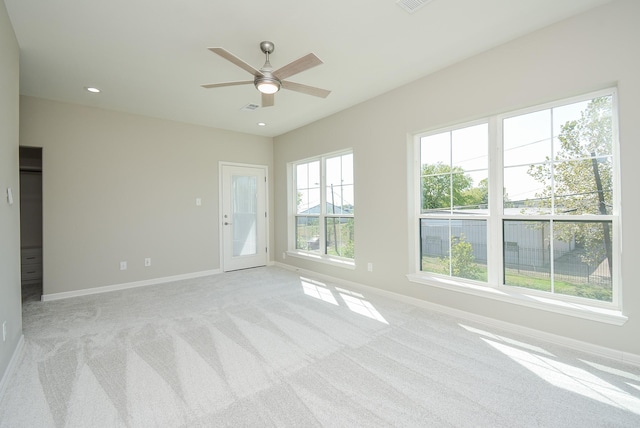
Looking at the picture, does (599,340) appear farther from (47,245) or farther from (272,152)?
(47,245)

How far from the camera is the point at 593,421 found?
1.61 metres

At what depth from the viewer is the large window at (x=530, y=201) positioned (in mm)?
2398

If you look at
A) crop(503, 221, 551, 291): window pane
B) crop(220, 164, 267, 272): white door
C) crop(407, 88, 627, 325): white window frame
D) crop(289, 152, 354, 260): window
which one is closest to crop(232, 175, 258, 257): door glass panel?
crop(220, 164, 267, 272): white door

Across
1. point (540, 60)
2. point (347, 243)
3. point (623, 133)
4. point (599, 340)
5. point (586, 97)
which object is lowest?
point (599, 340)

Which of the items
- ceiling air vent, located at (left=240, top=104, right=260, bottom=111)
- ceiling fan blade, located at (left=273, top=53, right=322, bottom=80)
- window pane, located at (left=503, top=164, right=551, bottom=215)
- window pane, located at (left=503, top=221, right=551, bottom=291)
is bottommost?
window pane, located at (left=503, top=221, right=551, bottom=291)

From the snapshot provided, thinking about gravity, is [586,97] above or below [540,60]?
below

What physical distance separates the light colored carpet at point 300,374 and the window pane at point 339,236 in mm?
1502

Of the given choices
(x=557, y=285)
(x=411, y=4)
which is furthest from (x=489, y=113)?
(x=557, y=285)

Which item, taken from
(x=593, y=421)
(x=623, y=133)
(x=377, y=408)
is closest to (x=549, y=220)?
(x=623, y=133)

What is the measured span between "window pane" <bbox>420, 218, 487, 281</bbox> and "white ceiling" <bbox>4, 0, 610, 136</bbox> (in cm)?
179

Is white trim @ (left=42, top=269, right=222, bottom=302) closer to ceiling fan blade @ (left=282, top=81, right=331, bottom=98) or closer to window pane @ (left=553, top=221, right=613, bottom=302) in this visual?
ceiling fan blade @ (left=282, top=81, right=331, bottom=98)

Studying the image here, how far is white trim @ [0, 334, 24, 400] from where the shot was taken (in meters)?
1.90

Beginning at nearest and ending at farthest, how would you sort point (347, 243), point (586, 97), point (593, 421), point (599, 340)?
point (593, 421) → point (599, 340) → point (586, 97) → point (347, 243)

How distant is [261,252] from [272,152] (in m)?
2.15
